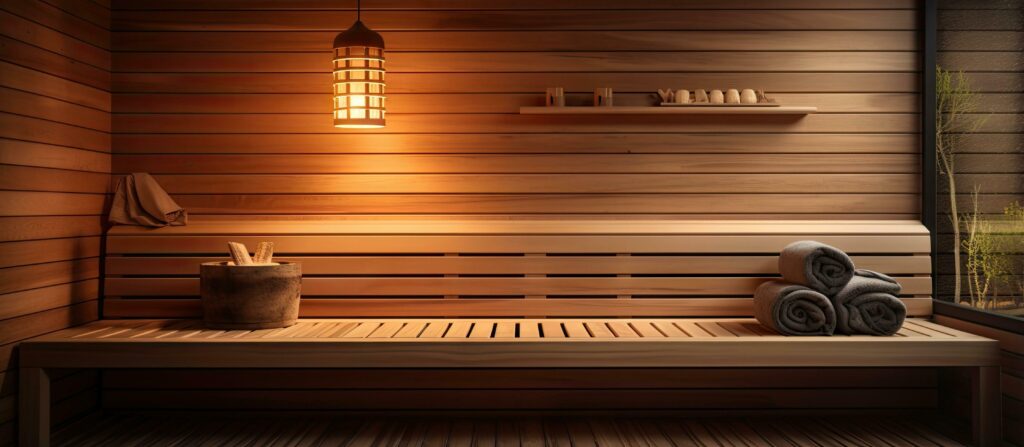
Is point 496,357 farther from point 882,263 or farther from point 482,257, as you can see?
point 882,263

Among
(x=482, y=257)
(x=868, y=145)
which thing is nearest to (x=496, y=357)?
(x=482, y=257)

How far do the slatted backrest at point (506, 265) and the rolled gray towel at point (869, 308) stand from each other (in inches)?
17.7

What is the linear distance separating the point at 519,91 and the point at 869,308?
1.77 meters

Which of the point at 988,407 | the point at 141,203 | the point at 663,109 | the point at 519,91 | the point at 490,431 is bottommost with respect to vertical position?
the point at 490,431

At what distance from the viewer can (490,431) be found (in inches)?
140

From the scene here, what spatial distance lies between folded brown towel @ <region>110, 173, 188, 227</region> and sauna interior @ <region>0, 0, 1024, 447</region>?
0.04 feet

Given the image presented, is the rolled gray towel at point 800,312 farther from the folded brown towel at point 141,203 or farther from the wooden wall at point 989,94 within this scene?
the folded brown towel at point 141,203

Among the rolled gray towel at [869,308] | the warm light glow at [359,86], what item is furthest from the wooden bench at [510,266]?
the warm light glow at [359,86]

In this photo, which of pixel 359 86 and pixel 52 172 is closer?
pixel 52 172

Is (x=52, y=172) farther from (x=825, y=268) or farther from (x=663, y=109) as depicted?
(x=825, y=268)

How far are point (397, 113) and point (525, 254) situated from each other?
2.91 feet

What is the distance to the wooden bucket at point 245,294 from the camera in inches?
134

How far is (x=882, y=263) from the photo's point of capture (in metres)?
3.78

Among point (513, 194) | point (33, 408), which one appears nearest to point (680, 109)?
point (513, 194)
